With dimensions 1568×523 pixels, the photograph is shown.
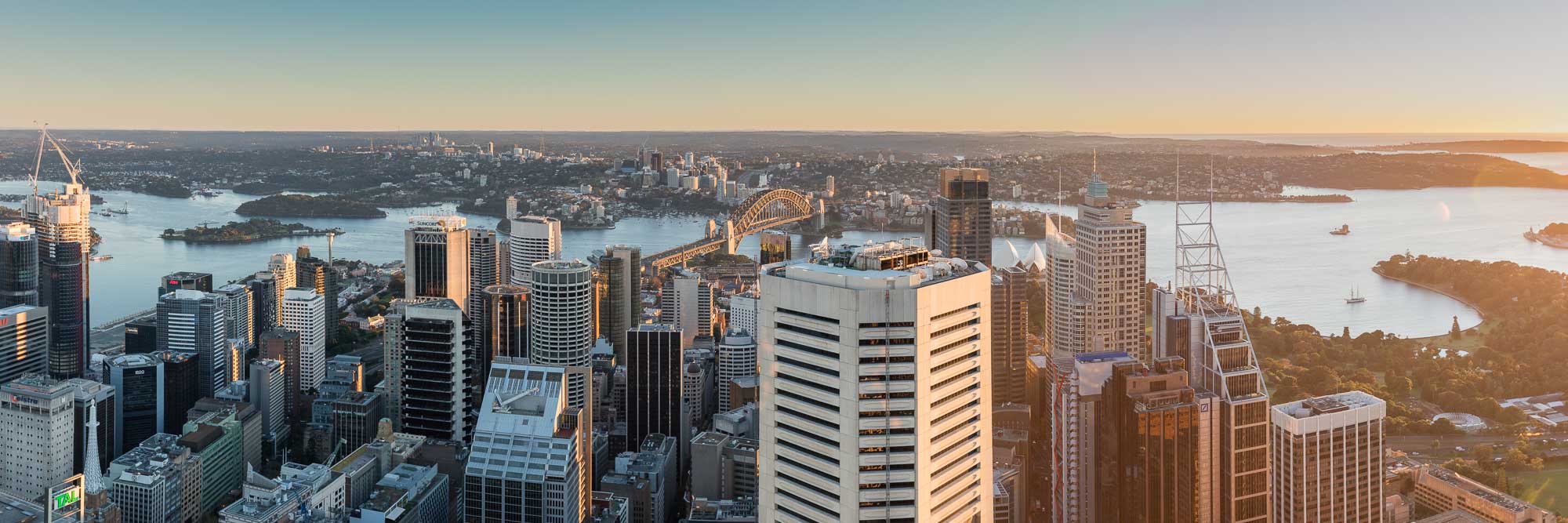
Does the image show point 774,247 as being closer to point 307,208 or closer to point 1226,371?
point 1226,371

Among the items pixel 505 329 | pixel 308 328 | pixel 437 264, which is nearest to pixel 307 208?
pixel 437 264

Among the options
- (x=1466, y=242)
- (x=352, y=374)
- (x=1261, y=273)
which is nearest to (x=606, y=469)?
(x=352, y=374)

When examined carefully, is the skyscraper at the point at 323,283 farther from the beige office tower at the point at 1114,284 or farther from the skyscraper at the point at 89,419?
the beige office tower at the point at 1114,284

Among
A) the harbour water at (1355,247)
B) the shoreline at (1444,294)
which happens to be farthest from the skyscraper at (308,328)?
the shoreline at (1444,294)

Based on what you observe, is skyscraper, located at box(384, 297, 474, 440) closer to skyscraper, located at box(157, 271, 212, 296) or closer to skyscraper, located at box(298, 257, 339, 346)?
skyscraper, located at box(298, 257, 339, 346)

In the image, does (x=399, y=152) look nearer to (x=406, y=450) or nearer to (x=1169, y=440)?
(x=406, y=450)

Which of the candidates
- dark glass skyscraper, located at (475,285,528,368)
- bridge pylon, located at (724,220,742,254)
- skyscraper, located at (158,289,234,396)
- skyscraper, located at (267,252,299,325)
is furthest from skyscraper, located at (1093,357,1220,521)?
bridge pylon, located at (724,220,742,254)
